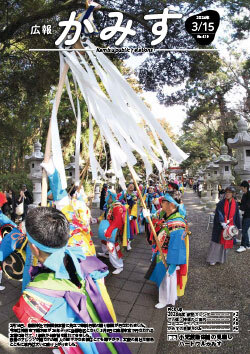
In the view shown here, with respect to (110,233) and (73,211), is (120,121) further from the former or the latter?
(110,233)

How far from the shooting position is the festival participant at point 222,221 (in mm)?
4891

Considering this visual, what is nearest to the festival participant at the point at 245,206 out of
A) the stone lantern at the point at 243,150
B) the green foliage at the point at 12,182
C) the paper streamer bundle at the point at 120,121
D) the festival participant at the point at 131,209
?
the stone lantern at the point at 243,150

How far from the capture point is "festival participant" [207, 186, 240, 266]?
16.0 feet

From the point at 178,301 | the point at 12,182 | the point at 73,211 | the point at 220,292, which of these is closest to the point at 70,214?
the point at 73,211

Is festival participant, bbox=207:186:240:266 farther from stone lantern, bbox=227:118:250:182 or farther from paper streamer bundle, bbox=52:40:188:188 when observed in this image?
paper streamer bundle, bbox=52:40:188:188

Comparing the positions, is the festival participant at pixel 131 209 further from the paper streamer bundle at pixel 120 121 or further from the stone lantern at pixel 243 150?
the paper streamer bundle at pixel 120 121

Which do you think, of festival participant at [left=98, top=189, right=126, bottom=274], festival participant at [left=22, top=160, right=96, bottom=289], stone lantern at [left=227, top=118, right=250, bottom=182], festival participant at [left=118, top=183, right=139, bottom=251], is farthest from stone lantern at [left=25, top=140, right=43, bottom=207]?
stone lantern at [left=227, top=118, right=250, bottom=182]

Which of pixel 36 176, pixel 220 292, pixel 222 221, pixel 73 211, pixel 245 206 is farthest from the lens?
pixel 36 176

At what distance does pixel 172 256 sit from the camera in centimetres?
304

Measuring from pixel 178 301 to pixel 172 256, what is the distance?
101cm

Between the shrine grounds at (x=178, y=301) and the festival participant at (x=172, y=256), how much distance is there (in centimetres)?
26

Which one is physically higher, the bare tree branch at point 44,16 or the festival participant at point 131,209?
the bare tree branch at point 44,16

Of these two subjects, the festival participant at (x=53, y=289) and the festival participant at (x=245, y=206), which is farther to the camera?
the festival participant at (x=245, y=206)

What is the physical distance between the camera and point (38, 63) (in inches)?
284
